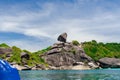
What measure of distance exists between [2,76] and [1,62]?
443mm

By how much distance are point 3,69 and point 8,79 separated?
1.17 feet

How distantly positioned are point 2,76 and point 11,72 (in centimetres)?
30

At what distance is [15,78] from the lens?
980cm

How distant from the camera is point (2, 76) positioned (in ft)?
31.4

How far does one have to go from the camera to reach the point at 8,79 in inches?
Result: 378

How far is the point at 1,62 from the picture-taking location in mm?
9641

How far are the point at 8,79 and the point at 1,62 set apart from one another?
58cm

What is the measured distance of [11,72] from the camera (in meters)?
9.64

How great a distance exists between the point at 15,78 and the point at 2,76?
45 centimetres

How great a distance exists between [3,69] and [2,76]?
22 centimetres

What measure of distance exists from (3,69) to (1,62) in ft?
0.78
